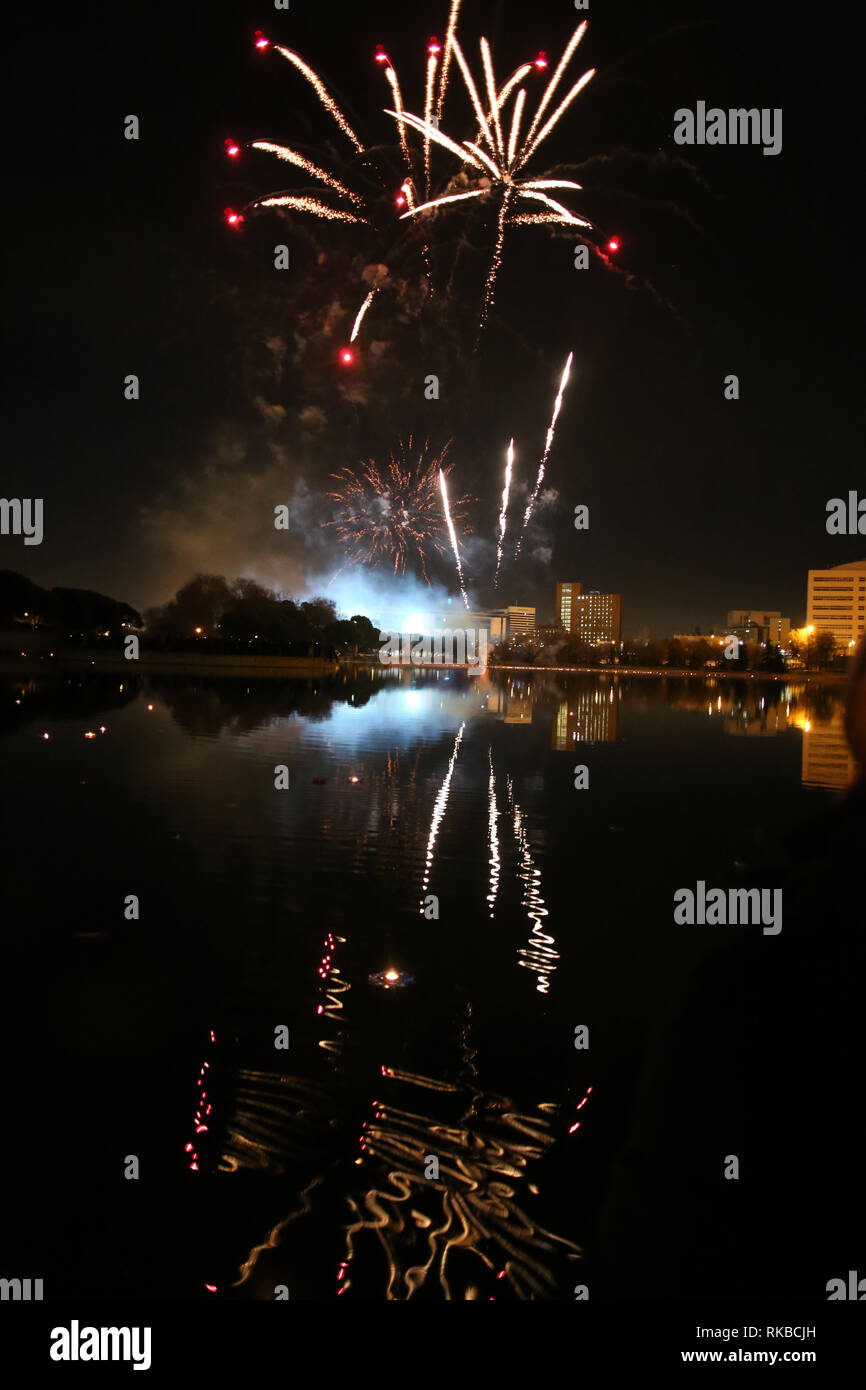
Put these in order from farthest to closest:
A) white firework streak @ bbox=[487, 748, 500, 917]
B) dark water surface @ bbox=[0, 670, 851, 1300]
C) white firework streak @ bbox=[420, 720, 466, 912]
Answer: white firework streak @ bbox=[420, 720, 466, 912]
white firework streak @ bbox=[487, 748, 500, 917]
dark water surface @ bbox=[0, 670, 851, 1300]

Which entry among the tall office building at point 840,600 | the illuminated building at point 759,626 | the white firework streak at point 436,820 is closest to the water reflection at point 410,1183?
the white firework streak at point 436,820

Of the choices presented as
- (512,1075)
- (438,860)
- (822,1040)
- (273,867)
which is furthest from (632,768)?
(822,1040)

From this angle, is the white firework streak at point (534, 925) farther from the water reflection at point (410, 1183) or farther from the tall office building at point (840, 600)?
the tall office building at point (840, 600)

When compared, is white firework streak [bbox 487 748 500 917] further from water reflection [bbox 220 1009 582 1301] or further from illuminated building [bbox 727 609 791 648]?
illuminated building [bbox 727 609 791 648]

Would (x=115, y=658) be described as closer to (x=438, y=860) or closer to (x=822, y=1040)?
(x=438, y=860)

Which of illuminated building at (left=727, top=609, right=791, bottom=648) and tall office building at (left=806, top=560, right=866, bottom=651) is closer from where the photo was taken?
tall office building at (left=806, top=560, right=866, bottom=651)

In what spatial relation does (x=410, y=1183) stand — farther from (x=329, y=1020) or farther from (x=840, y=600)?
(x=840, y=600)

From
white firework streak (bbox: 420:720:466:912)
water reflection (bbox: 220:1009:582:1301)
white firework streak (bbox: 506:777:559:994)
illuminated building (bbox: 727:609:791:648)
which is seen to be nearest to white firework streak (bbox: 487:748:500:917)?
white firework streak (bbox: 506:777:559:994)
